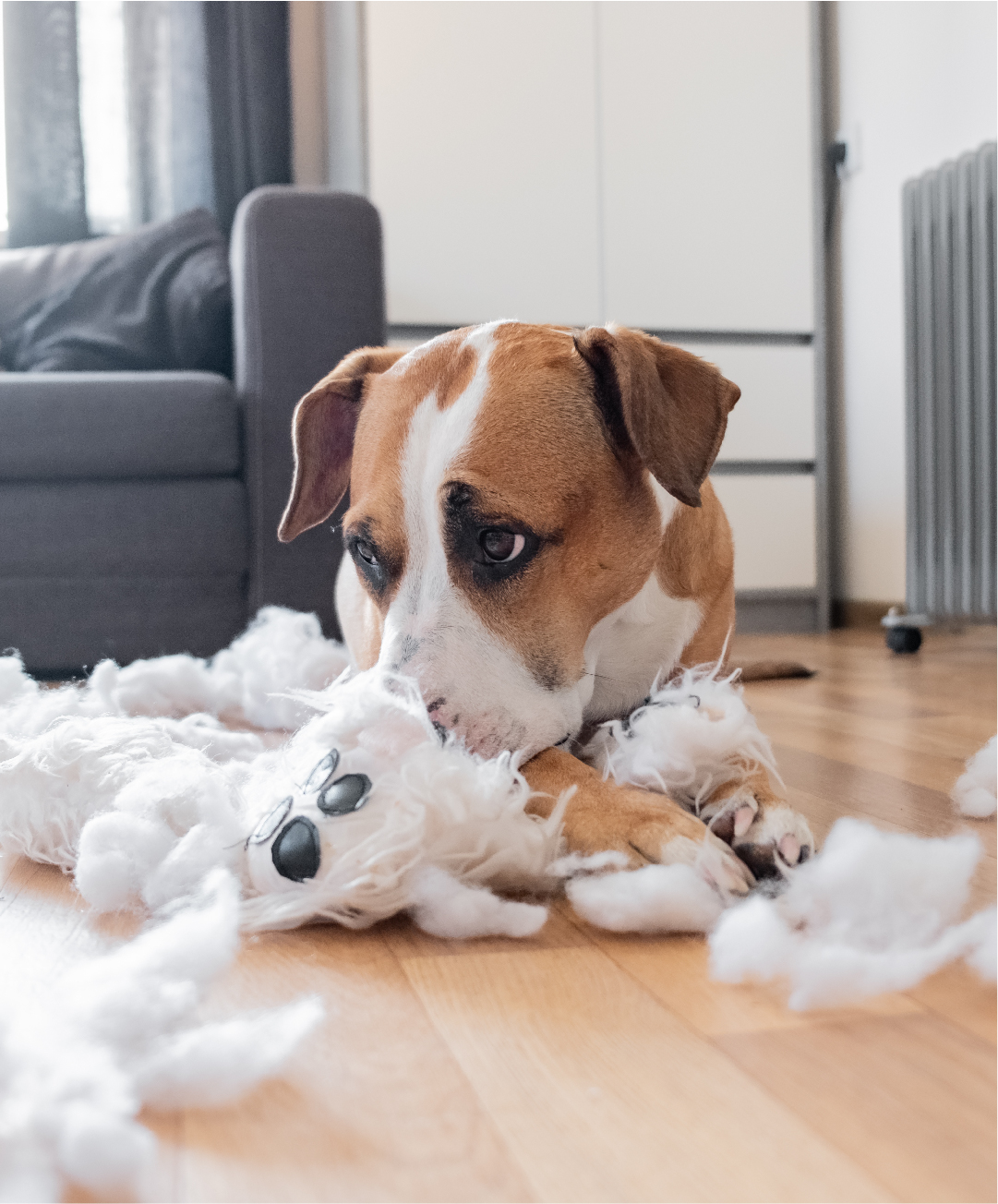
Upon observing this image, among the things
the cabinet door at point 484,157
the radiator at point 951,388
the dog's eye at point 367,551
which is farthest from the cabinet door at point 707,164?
the dog's eye at point 367,551

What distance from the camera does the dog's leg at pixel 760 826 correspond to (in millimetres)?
883

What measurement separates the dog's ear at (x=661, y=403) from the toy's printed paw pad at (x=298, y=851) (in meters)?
0.51

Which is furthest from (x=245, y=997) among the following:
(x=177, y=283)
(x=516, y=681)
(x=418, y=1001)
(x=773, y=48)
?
(x=773, y=48)

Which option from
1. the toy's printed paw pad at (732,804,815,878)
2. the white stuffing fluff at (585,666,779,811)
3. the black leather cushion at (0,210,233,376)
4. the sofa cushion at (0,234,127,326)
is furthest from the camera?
the sofa cushion at (0,234,127,326)

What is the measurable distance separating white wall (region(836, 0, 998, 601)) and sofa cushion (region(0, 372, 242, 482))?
2.33 meters

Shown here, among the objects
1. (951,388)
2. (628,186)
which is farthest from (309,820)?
(628,186)

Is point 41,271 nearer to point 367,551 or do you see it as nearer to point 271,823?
point 367,551

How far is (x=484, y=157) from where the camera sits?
3674 millimetres

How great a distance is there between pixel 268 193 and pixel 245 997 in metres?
2.31

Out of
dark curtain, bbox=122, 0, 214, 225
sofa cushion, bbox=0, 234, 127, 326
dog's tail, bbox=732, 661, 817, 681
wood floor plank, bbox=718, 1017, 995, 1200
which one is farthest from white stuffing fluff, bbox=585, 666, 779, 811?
dark curtain, bbox=122, 0, 214, 225

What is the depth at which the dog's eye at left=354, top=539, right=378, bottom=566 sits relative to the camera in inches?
45.4

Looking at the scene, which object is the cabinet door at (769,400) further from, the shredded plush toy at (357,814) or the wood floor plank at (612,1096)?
the wood floor plank at (612,1096)

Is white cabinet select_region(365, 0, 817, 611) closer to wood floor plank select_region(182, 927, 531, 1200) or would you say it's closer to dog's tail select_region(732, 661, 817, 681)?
dog's tail select_region(732, 661, 817, 681)

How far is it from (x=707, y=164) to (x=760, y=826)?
3393 millimetres
